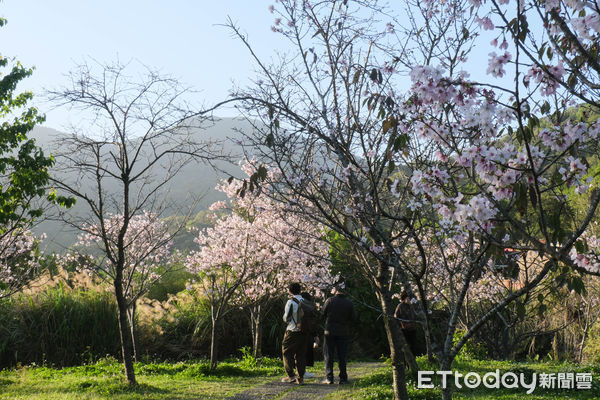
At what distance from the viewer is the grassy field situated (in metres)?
7.53

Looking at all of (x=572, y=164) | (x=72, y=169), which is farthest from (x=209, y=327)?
(x=572, y=164)

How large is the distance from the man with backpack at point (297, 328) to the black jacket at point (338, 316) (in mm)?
347

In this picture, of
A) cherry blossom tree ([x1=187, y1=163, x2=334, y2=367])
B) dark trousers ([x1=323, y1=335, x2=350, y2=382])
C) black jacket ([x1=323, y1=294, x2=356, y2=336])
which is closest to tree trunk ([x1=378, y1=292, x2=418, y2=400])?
black jacket ([x1=323, y1=294, x2=356, y2=336])

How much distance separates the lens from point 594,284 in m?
11.9

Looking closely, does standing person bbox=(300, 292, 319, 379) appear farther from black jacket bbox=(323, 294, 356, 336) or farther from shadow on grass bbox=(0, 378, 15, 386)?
shadow on grass bbox=(0, 378, 15, 386)

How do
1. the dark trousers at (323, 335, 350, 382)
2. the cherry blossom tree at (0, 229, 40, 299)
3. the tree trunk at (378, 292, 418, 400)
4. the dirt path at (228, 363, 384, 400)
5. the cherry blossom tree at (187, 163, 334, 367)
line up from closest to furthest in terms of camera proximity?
the tree trunk at (378, 292, 418, 400), the dirt path at (228, 363, 384, 400), the dark trousers at (323, 335, 350, 382), the cherry blossom tree at (0, 229, 40, 299), the cherry blossom tree at (187, 163, 334, 367)

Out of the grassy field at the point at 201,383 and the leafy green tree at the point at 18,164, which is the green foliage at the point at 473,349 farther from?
the leafy green tree at the point at 18,164

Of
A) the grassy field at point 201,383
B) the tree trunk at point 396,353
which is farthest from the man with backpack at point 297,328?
the tree trunk at point 396,353

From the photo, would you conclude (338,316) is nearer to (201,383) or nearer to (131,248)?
(201,383)

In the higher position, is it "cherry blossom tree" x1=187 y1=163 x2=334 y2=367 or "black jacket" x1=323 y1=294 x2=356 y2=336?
"cherry blossom tree" x1=187 y1=163 x2=334 y2=367

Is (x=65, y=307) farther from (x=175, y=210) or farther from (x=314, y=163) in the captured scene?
(x=314, y=163)

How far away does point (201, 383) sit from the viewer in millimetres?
9203

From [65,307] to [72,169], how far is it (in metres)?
6.97

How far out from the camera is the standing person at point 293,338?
28.4 feet
